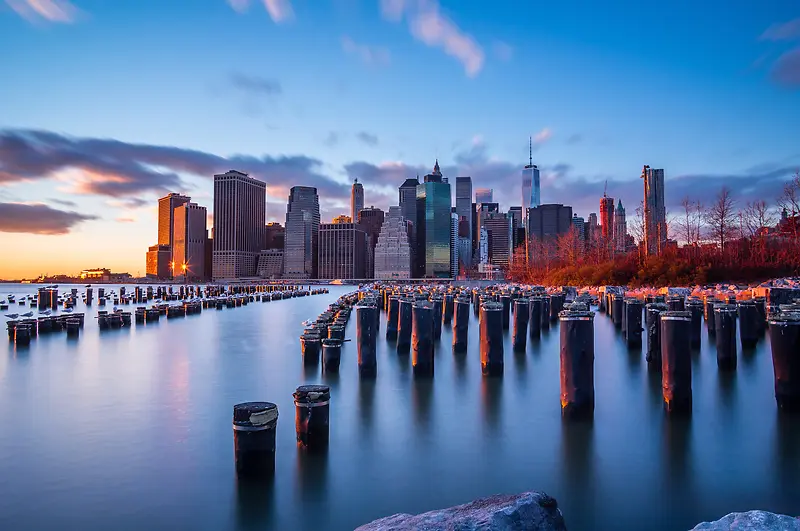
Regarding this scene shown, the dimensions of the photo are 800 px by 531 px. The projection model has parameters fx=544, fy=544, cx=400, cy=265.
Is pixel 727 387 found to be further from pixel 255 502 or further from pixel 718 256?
pixel 718 256

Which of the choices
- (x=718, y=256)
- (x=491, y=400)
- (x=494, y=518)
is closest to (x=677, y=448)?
(x=491, y=400)

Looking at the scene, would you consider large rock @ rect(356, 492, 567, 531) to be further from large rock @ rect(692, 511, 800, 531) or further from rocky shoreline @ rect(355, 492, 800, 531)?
large rock @ rect(692, 511, 800, 531)

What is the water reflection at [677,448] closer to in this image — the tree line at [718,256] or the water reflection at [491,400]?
the water reflection at [491,400]

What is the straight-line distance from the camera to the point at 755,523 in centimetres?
343

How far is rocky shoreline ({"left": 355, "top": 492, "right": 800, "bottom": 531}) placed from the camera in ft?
11.3

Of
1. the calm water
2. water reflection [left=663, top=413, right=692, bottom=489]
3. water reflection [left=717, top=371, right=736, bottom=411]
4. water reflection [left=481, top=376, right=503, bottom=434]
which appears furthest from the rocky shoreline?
water reflection [left=717, top=371, right=736, bottom=411]

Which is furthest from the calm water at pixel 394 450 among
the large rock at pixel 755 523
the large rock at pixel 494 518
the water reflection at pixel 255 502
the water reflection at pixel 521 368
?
the large rock at pixel 755 523

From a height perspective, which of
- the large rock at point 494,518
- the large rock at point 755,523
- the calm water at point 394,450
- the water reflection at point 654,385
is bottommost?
the calm water at point 394,450

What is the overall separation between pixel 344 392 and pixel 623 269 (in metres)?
40.9

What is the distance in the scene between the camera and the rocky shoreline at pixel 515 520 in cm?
344

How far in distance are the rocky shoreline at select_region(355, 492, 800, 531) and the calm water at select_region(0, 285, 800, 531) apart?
3.05m

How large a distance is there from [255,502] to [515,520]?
4.57 meters

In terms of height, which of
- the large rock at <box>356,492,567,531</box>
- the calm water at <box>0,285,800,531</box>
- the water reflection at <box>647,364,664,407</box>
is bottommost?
the calm water at <box>0,285,800,531</box>

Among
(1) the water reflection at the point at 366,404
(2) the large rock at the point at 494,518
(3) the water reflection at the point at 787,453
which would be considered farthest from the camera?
(1) the water reflection at the point at 366,404
